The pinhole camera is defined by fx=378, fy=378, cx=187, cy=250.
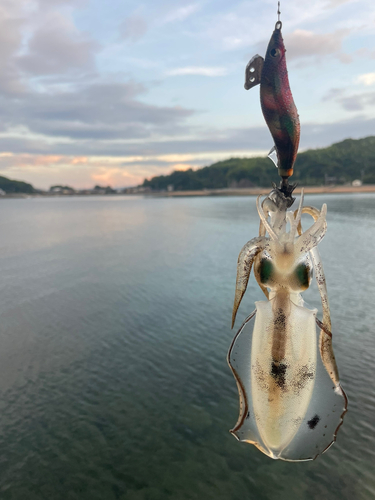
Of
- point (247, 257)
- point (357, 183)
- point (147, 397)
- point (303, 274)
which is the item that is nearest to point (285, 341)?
point (303, 274)

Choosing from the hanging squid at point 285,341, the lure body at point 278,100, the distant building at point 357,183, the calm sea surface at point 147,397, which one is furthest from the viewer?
the distant building at point 357,183

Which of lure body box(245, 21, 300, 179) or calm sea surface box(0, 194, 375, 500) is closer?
lure body box(245, 21, 300, 179)

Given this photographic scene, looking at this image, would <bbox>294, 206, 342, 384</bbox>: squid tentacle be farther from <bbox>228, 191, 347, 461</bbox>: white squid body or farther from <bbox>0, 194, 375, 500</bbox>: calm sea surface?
<bbox>0, 194, 375, 500</bbox>: calm sea surface

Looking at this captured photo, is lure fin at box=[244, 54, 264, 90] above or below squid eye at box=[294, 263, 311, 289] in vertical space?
above

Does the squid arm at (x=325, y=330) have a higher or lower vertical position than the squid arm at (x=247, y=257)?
lower

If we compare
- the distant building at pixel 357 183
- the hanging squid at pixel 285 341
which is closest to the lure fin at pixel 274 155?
the hanging squid at pixel 285 341

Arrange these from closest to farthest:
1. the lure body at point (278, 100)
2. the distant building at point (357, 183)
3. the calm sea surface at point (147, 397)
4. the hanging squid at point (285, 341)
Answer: the lure body at point (278, 100)
the hanging squid at point (285, 341)
the calm sea surface at point (147, 397)
the distant building at point (357, 183)

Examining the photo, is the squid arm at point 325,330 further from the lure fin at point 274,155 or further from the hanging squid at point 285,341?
the lure fin at point 274,155

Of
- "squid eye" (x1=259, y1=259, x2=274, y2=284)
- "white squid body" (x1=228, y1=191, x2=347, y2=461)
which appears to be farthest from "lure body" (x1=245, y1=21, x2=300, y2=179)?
"squid eye" (x1=259, y1=259, x2=274, y2=284)
